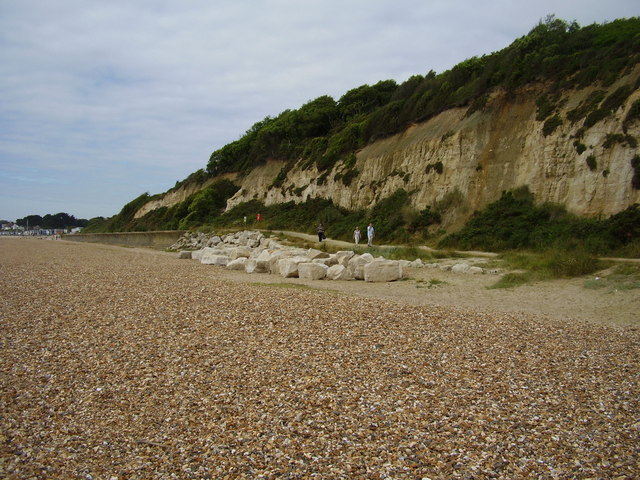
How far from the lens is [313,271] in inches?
693

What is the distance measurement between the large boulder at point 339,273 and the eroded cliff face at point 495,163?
31.6ft

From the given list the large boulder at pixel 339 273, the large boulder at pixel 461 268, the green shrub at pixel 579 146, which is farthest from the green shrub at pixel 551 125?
the large boulder at pixel 339 273

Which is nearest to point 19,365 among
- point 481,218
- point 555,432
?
point 555,432

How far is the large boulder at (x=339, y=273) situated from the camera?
17391 mm

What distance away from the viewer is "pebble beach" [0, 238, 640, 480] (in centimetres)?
434

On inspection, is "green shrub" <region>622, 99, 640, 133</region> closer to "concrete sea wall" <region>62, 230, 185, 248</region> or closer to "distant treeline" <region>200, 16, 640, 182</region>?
"distant treeline" <region>200, 16, 640, 182</region>

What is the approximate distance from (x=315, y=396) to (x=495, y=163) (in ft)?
72.6

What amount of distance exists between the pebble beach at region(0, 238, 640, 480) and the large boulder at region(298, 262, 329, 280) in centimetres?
744

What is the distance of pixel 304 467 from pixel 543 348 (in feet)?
17.0

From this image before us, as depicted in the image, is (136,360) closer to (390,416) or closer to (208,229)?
(390,416)

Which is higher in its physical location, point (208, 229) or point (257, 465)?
point (208, 229)

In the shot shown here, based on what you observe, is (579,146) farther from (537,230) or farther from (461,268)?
(461,268)

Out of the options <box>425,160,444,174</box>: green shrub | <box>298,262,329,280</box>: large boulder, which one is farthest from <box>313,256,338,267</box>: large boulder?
<box>425,160,444,174</box>: green shrub

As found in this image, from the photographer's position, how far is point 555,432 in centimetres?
483
